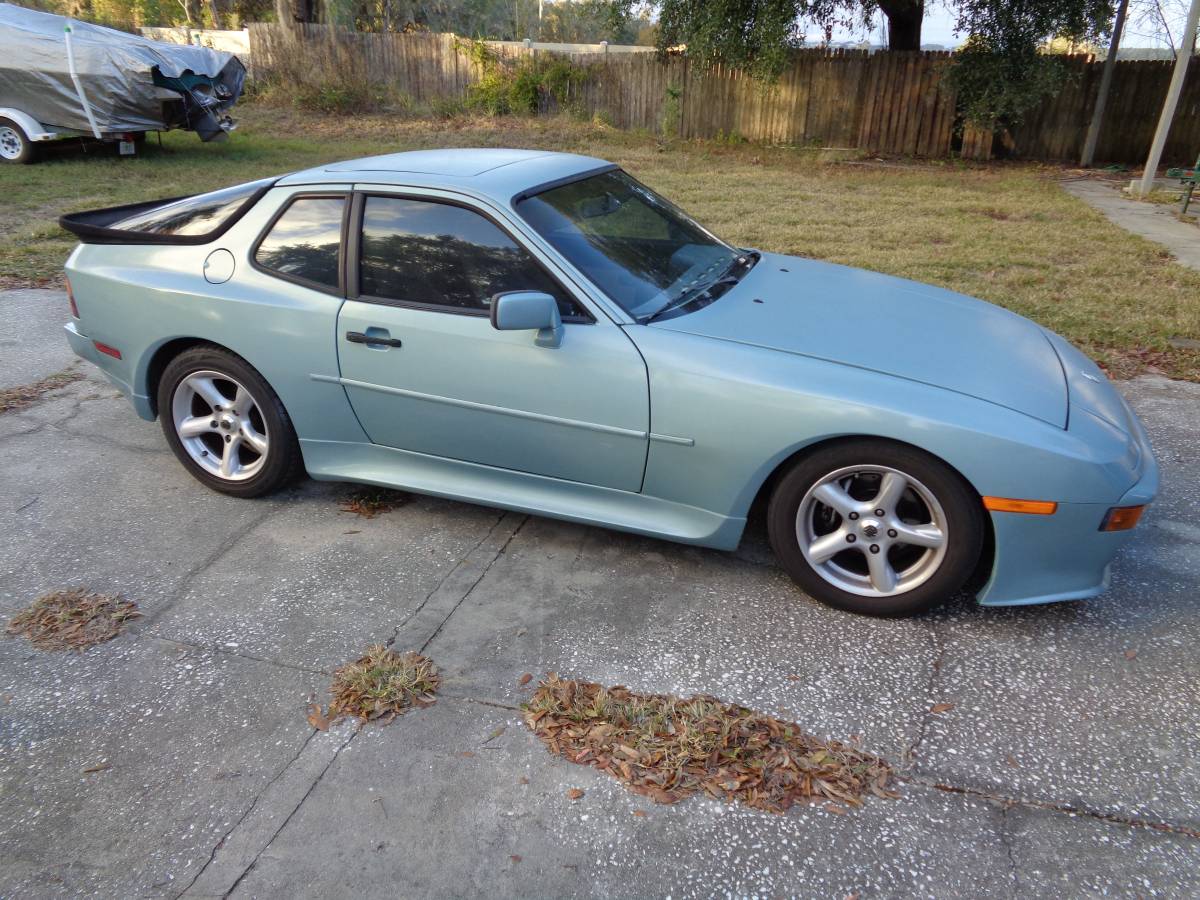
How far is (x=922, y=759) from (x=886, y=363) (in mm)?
1339

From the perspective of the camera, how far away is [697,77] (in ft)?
56.1

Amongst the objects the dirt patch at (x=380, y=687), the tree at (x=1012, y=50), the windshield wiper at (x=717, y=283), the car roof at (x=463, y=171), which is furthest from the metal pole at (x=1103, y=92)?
the dirt patch at (x=380, y=687)

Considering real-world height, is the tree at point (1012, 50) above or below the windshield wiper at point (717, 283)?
above

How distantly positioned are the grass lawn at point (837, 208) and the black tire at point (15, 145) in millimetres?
206

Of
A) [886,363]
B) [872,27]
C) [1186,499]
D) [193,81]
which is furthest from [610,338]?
[872,27]

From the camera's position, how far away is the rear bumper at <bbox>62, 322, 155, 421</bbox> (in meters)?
4.18

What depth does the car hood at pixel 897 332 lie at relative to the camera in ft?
10.1

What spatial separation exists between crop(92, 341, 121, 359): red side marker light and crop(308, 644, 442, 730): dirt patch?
86.5 inches

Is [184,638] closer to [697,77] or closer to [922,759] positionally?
[922,759]

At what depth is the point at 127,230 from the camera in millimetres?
4160

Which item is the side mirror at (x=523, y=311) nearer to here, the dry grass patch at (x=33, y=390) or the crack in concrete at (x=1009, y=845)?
the crack in concrete at (x=1009, y=845)

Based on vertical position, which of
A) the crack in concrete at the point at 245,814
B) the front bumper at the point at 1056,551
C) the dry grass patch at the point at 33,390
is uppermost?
the front bumper at the point at 1056,551

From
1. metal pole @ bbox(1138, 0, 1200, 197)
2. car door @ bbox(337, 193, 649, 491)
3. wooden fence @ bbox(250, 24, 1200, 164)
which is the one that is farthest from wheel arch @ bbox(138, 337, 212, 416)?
wooden fence @ bbox(250, 24, 1200, 164)

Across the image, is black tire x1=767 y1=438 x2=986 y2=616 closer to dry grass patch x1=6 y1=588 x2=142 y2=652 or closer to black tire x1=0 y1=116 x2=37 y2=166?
dry grass patch x1=6 y1=588 x2=142 y2=652
